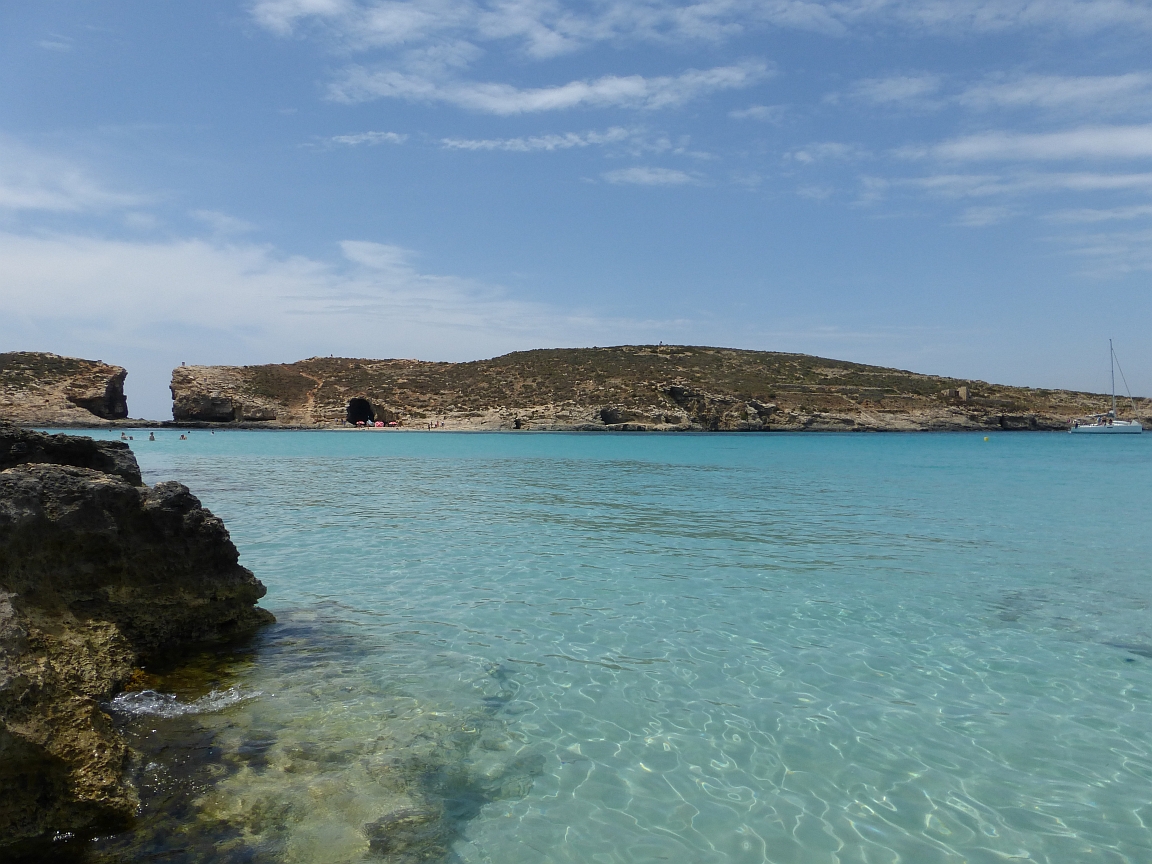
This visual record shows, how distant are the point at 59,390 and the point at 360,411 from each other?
100 ft

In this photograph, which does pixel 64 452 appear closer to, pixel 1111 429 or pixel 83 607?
pixel 83 607

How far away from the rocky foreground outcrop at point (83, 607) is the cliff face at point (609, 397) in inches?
2737

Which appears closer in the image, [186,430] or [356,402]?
[186,430]

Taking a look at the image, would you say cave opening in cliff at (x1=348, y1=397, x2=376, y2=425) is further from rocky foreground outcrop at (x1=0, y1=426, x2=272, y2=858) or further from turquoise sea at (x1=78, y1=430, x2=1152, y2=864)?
rocky foreground outcrop at (x1=0, y1=426, x2=272, y2=858)

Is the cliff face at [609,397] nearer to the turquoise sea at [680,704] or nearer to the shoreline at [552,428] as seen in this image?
the shoreline at [552,428]

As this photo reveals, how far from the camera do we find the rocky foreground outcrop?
3.47 meters

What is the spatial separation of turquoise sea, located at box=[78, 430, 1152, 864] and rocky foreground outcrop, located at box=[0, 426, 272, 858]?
428 mm

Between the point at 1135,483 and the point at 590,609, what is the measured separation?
24860 mm

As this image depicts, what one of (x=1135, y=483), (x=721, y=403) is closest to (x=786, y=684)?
(x=1135, y=483)

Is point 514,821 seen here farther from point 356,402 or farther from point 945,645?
point 356,402

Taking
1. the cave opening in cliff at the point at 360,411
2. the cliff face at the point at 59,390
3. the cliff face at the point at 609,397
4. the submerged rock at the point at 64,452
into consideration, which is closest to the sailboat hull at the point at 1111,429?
the cliff face at the point at 609,397

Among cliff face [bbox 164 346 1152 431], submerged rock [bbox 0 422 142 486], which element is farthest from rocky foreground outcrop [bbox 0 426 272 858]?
cliff face [bbox 164 346 1152 431]

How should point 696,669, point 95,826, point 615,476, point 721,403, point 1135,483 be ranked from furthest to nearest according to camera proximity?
point 721,403 → point 615,476 → point 1135,483 → point 696,669 → point 95,826

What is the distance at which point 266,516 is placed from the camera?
1491 centimetres
